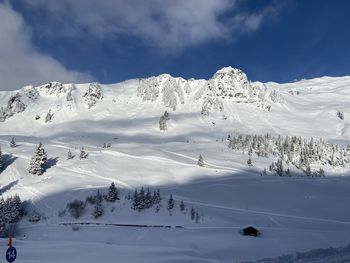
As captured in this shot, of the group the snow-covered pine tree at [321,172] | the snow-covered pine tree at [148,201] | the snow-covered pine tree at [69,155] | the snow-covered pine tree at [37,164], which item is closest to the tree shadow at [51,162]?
the snow-covered pine tree at [69,155]

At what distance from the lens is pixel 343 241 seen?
5700 centimetres

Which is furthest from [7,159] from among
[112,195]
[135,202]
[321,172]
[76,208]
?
[321,172]

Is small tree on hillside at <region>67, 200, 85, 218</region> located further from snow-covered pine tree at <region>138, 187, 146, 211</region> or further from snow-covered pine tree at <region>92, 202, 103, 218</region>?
snow-covered pine tree at <region>138, 187, 146, 211</region>

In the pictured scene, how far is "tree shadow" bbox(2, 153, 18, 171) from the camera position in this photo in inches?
4628

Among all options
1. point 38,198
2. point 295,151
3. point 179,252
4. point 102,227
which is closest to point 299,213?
point 102,227

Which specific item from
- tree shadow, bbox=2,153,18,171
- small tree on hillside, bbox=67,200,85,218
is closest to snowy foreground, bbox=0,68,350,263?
tree shadow, bbox=2,153,18,171

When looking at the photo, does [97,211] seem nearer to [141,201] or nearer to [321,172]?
[141,201]

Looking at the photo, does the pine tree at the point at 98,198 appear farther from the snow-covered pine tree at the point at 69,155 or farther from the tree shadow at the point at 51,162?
the snow-covered pine tree at the point at 69,155

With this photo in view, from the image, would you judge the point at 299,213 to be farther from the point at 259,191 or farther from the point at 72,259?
the point at 72,259

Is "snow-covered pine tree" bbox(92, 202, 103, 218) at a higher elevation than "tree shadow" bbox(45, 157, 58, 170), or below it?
below

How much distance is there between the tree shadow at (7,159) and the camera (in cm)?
11756

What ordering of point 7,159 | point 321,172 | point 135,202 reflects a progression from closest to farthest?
point 135,202 < point 7,159 < point 321,172

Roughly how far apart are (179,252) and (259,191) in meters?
56.7

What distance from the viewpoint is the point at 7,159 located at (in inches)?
4791
